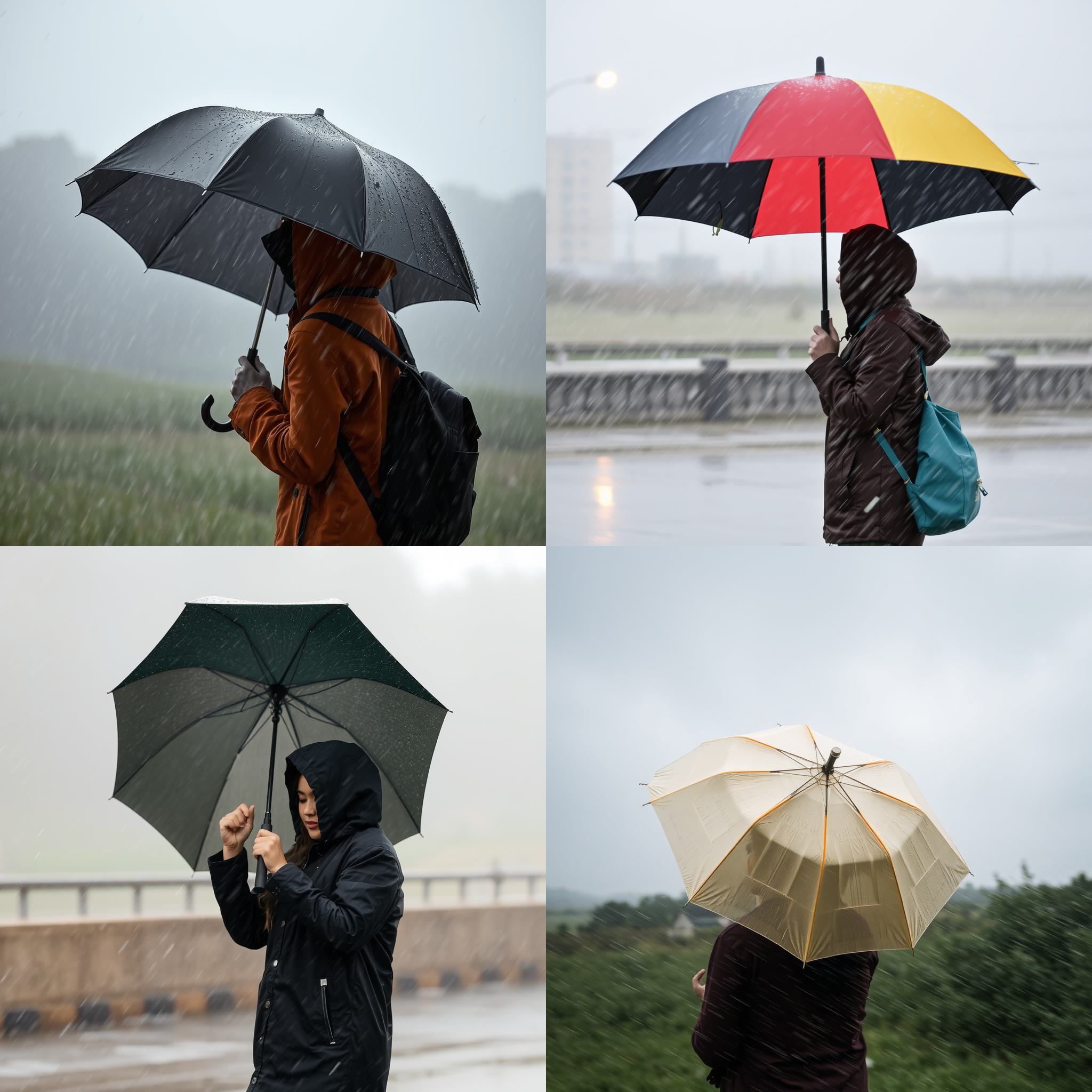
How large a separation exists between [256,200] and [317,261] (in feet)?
1.21

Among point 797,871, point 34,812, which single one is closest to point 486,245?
point 34,812

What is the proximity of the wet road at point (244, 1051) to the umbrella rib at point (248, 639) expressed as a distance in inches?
230

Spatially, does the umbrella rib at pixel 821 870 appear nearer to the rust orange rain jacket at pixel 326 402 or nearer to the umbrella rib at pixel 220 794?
the rust orange rain jacket at pixel 326 402

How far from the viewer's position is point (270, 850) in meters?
3.24

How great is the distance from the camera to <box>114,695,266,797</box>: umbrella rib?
3.76m

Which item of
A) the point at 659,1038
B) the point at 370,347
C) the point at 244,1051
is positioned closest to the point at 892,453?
the point at 370,347

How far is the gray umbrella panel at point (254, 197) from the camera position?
11.3 feet

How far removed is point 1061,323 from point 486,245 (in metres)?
21.6

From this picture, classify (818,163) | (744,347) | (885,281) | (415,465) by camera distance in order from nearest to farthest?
(415,465)
(885,281)
(818,163)
(744,347)

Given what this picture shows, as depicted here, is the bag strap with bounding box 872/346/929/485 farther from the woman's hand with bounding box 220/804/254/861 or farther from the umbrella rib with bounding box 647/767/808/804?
the woman's hand with bounding box 220/804/254/861

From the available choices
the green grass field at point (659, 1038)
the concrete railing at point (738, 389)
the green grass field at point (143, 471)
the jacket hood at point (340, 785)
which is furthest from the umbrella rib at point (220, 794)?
the concrete railing at point (738, 389)

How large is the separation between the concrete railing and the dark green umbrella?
12.3 meters

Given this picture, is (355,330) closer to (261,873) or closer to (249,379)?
(249,379)

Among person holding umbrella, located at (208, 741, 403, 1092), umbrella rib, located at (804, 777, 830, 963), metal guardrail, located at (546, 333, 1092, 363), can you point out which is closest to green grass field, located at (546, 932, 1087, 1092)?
umbrella rib, located at (804, 777, 830, 963)
